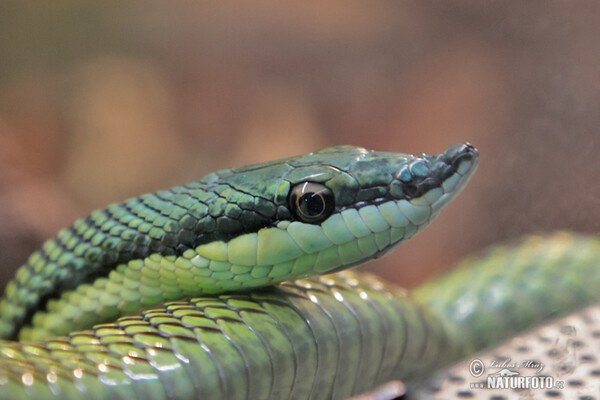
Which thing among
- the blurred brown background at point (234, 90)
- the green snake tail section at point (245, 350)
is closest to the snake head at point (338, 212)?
the green snake tail section at point (245, 350)

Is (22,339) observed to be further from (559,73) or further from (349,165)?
(559,73)

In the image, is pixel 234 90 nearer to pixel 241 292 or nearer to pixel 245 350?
pixel 241 292

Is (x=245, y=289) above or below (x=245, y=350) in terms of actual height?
above

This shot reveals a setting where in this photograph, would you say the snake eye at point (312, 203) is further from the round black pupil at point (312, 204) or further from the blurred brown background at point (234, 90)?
the blurred brown background at point (234, 90)

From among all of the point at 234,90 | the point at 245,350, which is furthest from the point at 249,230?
the point at 234,90

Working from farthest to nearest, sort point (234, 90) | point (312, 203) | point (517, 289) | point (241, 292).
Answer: point (234, 90)
point (517, 289)
point (241, 292)
point (312, 203)

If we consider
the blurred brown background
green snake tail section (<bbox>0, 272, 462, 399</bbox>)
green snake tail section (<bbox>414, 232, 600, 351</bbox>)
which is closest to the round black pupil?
green snake tail section (<bbox>0, 272, 462, 399</bbox>)

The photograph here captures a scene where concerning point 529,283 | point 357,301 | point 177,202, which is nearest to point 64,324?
point 177,202

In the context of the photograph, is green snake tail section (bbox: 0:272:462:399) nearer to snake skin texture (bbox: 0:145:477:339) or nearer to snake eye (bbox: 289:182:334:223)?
snake skin texture (bbox: 0:145:477:339)
